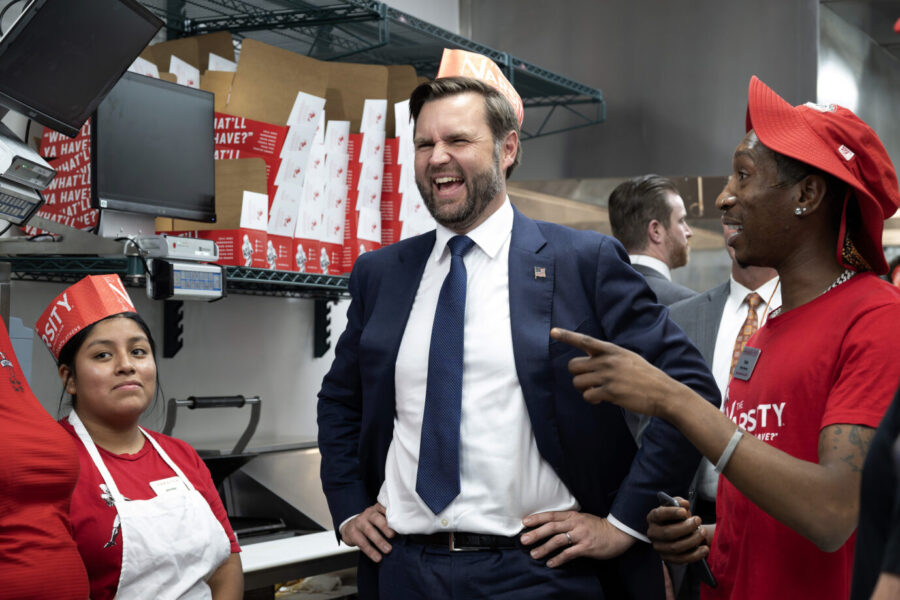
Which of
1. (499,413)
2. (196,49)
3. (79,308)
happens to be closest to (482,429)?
(499,413)

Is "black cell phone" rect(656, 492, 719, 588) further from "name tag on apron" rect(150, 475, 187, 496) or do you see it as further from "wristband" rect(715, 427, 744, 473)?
"name tag on apron" rect(150, 475, 187, 496)

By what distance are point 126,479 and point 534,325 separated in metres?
0.86

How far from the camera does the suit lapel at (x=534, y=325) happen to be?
1.50 metres

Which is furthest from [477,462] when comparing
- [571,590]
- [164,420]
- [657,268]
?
[657,268]

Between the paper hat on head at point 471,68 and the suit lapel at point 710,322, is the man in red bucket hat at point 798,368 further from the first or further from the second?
the suit lapel at point 710,322

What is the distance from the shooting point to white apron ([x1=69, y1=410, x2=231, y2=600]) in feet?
5.77

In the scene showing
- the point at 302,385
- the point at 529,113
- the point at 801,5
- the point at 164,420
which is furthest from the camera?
the point at 529,113

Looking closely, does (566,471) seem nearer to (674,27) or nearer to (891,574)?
(891,574)

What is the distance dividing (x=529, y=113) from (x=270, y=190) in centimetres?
205

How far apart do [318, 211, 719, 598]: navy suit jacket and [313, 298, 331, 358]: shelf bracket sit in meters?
1.59

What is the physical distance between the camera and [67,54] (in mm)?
1952

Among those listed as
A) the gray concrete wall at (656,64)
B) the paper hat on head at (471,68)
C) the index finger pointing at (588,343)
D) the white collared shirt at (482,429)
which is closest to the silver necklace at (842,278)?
the index finger pointing at (588,343)

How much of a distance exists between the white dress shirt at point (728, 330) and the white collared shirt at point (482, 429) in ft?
2.84

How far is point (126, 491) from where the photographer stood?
1.81 metres
